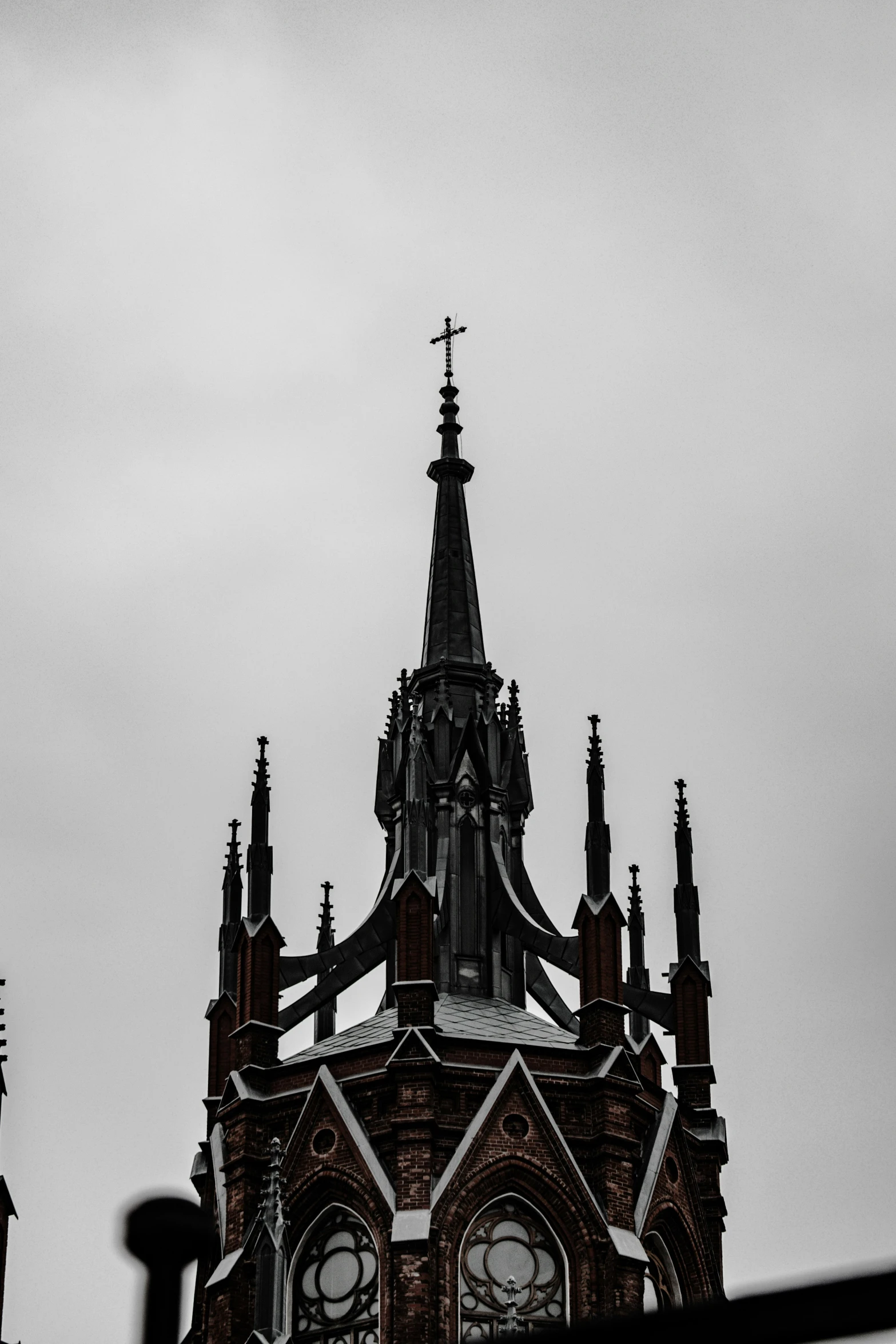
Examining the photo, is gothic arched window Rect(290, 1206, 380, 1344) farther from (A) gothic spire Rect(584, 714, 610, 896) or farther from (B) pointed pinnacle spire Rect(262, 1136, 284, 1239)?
(A) gothic spire Rect(584, 714, 610, 896)

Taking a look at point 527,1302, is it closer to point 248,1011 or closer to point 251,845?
point 248,1011

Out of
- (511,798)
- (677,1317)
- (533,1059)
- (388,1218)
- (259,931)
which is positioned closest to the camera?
(677,1317)

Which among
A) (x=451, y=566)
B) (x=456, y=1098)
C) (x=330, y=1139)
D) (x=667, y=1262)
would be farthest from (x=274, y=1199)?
(x=451, y=566)

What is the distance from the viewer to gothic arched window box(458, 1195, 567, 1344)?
119ft

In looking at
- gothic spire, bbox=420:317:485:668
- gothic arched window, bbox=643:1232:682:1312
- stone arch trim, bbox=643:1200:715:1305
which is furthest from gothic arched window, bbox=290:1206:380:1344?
gothic spire, bbox=420:317:485:668

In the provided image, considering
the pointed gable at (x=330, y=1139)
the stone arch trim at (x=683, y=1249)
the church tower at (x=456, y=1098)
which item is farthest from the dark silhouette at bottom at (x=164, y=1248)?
the stone arch trim at (x=683, y=1249)

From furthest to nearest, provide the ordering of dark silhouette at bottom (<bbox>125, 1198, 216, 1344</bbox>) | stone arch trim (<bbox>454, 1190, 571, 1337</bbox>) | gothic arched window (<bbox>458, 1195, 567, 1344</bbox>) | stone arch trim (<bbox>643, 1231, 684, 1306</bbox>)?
stone arch trim (<bbox>643, 1231, 684, 1306</bbox>)
stone arch trim (<bbox>454, 1190, 571, 1337</bbox>)
gothic arched window (<bbox>458, 1195, 567, 1344</bbox>)
dark silhouette at bottom (<bbox>125, 1198, 216, 1344</bbox>)

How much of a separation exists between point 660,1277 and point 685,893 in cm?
900

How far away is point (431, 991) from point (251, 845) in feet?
20.5

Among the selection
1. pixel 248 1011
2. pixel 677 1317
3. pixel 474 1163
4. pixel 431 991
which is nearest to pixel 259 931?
pixel 248 1011

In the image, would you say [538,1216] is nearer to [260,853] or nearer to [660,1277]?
[660,1277]

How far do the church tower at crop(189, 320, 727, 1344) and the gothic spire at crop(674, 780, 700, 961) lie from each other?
54mm

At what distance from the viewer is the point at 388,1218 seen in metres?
36.4

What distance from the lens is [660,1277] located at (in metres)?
39.2
